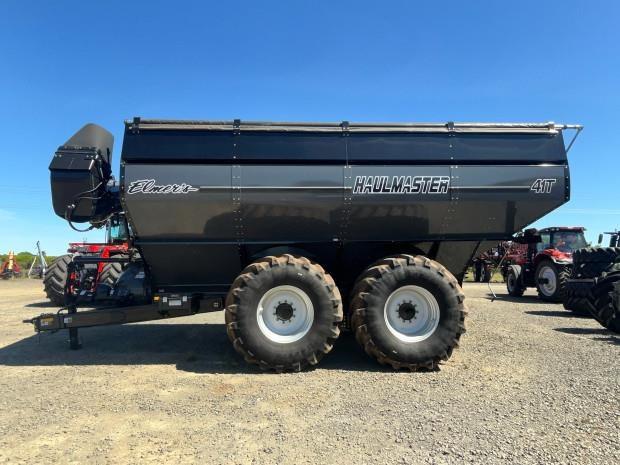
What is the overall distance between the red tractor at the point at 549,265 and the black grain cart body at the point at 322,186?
306 inches

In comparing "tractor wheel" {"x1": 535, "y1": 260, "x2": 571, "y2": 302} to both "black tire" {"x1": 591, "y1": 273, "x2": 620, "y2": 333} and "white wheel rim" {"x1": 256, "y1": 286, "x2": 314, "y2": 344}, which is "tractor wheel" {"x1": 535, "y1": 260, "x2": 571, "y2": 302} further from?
"white wheel rim" {"x1": 256, "y1": 286, "x2": 314, "y2": 344}

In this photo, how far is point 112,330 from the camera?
325 inches

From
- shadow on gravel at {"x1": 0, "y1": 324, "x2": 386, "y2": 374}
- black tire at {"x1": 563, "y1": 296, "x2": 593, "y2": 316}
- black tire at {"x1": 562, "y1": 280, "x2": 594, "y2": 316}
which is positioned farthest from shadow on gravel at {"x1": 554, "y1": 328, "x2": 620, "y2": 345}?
shadow on gravel at {"x1": 0, "y1": 324, "x2": 386, "y2": 374}

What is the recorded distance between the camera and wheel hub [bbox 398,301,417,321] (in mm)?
5609

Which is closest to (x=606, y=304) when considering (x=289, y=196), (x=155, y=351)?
(x=289, y=196)

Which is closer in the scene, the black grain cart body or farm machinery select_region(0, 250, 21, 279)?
the black grain cart body

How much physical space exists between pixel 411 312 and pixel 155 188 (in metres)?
3.73

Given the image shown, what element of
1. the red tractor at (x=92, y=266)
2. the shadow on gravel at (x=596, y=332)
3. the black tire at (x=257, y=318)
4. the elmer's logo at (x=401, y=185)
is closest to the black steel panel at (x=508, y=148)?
the elmer's logo at (x=401, y=185)

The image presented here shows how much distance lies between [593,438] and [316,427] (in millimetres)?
2282

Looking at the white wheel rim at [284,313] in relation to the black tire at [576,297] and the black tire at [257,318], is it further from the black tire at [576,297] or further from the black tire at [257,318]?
the black tire at [576,297]

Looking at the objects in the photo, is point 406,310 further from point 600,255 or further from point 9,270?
point 9,270

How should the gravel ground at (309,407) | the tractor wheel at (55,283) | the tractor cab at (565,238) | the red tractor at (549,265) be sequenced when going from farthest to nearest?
1. the tractor cab at (565,238)
2. the red tractor at (549,265)
3. the tractor wheel at (55,283)
4. the gravel ground at (309,407)

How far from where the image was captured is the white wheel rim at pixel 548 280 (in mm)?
13232

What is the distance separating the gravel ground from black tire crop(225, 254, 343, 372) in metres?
0.23
